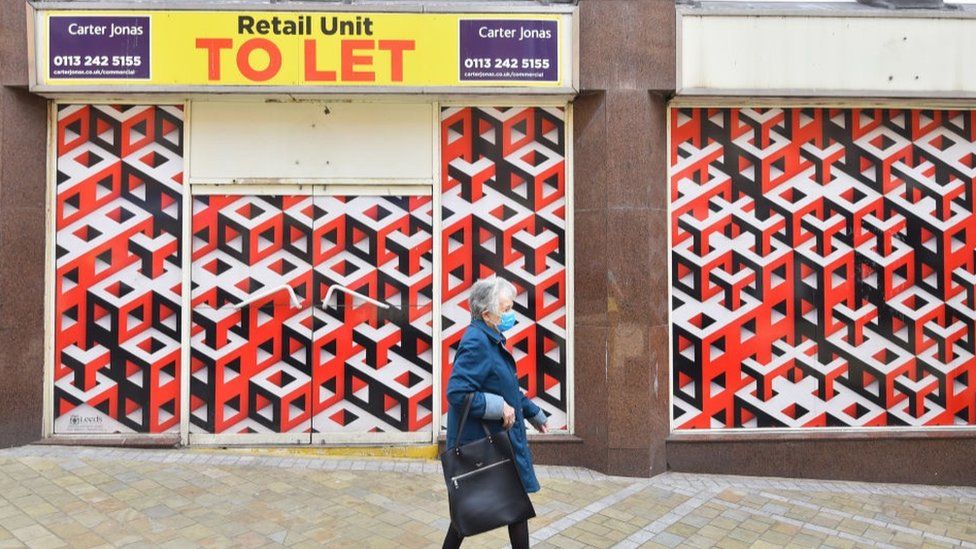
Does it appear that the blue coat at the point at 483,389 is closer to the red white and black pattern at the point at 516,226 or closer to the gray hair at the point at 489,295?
the gray hair at the point at 489,295

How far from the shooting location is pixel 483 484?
3471 millimetres

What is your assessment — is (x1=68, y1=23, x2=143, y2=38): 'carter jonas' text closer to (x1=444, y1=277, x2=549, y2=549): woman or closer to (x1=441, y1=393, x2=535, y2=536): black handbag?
(x1=444, y1=277, x2=549, y2=549): woman

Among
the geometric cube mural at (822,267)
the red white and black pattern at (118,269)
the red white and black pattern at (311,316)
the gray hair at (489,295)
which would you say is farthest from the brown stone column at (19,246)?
the geometric cube mural at (822,267)

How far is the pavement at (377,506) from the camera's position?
4.52 meters

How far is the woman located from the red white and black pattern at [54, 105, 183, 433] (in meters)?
3.76

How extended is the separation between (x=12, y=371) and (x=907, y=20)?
Result: 27.9 feet

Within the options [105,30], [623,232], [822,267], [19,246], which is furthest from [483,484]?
[105,30]

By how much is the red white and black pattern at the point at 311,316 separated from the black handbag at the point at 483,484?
287 cm

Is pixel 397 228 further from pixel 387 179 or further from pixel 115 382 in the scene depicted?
pixel 115 382

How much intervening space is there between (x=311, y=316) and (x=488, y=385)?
3120 millimetres

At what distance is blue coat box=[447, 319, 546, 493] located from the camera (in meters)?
3.55

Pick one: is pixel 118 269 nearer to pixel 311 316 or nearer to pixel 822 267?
pixel 311 316

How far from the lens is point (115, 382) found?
6.22 meters

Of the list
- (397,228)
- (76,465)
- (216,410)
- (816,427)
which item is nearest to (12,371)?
(76,465)
